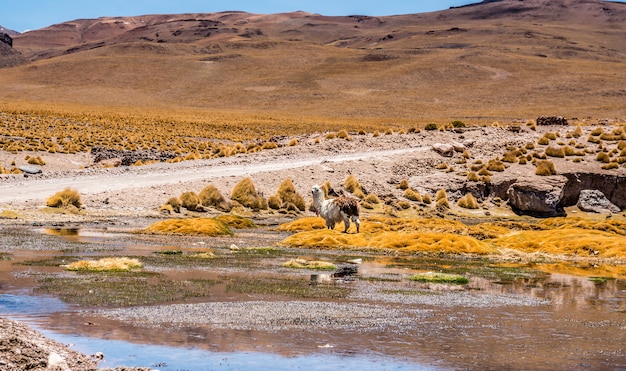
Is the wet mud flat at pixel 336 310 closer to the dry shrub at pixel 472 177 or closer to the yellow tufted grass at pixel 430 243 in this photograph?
the yellow tufted grass at pixel 430 243

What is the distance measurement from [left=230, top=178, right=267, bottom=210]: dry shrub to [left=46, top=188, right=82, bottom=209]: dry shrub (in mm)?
6875

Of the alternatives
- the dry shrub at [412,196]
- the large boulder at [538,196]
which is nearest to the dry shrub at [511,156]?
the large boulder at [538,196]

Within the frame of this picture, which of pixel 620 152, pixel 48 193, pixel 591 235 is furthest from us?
pixel 620 152

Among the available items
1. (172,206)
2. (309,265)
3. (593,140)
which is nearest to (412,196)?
(172,206)

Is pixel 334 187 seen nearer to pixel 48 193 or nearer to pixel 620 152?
pixel 48 193

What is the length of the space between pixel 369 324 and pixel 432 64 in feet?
509

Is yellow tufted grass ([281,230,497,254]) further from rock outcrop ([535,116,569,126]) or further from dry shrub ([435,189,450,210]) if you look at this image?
Answer: rock outcrop ([535,116,569,126])

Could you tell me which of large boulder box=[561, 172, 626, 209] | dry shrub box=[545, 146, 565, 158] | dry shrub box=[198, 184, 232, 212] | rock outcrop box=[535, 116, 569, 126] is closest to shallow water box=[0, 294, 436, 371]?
dry shrub box=[198, 184, 232, 212]

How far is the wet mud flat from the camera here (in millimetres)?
9193

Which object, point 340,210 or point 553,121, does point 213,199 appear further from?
point 553,121

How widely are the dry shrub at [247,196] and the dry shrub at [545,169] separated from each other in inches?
539

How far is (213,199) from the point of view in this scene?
32.6 meters

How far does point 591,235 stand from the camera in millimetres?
23609

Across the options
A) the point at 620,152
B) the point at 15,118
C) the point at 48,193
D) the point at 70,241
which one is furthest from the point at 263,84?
the point at 70,241
